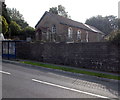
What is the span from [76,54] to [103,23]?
4694 centimetres

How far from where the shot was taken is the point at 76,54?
13.5 m

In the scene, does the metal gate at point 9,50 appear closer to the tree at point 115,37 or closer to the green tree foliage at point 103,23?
the tree at point 115,37

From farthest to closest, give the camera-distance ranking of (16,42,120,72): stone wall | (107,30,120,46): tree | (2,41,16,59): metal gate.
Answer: (2,41,16,59): metal gate < (16,42,120,72): stone wall < (107,30,120,46): tree

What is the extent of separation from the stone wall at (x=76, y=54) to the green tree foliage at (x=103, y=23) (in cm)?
4354

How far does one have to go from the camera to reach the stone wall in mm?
11664

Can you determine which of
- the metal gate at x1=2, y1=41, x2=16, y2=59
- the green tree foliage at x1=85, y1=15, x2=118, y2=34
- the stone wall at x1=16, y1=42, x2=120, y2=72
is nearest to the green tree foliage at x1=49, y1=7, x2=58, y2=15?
the green tree foliage at x1=85, y1=15, x2=118, y2=34

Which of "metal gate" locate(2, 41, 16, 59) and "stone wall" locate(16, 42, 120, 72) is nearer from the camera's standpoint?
"stone wall" locate(16, 42, 120, 72)

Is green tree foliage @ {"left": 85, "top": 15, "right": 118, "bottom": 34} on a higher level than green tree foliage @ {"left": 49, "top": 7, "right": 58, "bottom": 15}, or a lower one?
lower

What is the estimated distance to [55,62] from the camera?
48.1 ft

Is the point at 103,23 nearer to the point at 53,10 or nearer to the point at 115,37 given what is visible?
the point at 53,10

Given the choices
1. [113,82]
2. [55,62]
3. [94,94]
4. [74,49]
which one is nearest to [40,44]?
[55,62]

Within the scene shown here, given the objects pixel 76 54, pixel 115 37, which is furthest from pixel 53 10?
pixel 115 37

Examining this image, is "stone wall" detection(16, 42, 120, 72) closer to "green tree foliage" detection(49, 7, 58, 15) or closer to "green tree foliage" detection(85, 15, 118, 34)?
"green tree foliage" detection(49, 7, 58, 15)

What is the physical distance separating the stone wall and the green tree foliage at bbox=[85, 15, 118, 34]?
143 feet
